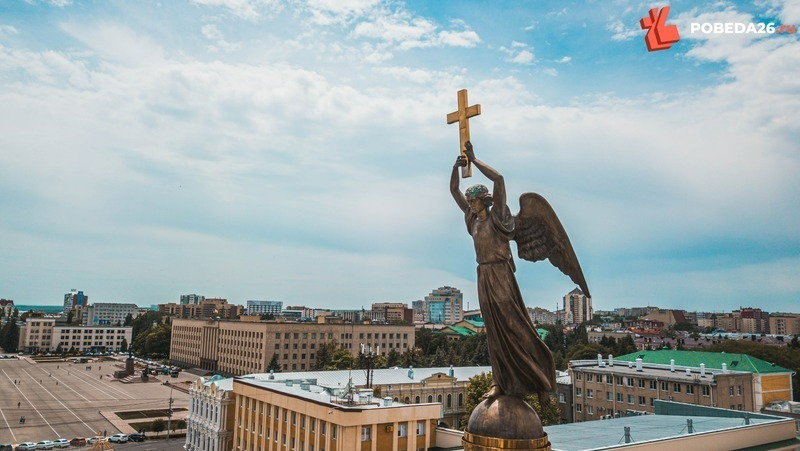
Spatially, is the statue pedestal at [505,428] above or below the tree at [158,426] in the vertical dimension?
above

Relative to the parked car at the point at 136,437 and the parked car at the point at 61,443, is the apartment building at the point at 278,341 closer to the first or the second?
the parked car at the point at 136,437

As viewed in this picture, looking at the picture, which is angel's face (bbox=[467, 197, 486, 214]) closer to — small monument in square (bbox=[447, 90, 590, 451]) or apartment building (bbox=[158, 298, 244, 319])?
small monument in square (bbox=[447, 90, 590, 451])

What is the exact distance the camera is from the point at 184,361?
106875 mm

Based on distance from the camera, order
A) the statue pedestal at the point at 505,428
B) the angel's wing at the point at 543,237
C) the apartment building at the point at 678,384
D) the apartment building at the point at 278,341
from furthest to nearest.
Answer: the apartment building at the point at 278,341 → the apartment building at the point at 678,384 → the angel's wing at the point at 543,237 → the statue pedestal at the point at 505,428

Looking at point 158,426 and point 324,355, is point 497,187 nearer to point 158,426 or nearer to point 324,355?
point 158,426

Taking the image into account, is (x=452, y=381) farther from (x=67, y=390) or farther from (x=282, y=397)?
(x=67, y=390)

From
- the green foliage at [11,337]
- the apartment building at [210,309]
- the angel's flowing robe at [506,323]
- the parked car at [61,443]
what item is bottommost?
the parked car at [61,443]

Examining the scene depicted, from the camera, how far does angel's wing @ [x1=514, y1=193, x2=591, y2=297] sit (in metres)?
9.24

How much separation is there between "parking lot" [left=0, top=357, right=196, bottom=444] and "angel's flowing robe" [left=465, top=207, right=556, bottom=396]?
2141 inches

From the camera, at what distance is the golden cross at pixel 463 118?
9258 mm

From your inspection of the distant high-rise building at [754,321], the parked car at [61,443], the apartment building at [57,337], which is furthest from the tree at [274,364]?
the distant high-rise building at [754,321]

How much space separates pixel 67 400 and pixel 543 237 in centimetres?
7589

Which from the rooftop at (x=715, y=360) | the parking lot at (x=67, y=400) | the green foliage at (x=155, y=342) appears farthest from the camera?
the green foliage at (x=155, y=342)

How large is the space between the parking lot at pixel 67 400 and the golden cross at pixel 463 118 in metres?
54.5
